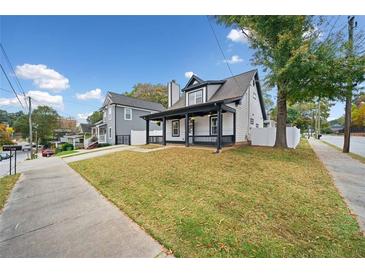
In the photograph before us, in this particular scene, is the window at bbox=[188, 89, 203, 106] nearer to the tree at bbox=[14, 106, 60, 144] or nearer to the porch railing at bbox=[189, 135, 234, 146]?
→ the porch railing at bbox=[189, 135, 234, 146]

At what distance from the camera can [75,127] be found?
70.2 meters

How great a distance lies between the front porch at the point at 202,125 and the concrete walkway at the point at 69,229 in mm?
Answer: 8002

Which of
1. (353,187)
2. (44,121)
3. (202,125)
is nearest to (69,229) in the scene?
(353,187)

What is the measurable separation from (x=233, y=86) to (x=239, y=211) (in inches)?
484

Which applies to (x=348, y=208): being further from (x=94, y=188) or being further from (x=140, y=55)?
(x=140, y=55)

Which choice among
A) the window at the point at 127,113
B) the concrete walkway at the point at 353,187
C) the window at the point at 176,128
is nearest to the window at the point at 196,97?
the window at the point at 176,128

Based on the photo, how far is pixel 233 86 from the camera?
13586 mm

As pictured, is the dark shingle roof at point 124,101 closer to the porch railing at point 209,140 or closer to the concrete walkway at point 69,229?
the porch railing at point 209,140

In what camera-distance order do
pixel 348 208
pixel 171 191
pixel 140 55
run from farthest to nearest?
pixel 140 55 < pixel 171 191 < pixel 348 208

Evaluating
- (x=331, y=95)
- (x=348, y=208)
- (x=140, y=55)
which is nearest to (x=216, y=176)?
(x=348, y=208)

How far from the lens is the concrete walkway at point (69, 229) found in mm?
2234

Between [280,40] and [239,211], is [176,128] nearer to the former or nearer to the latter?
[280,40]

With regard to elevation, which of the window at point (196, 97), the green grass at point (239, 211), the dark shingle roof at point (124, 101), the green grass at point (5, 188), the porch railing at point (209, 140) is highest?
the dark shingle roof at point (124, 101)

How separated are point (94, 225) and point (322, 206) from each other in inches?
178
